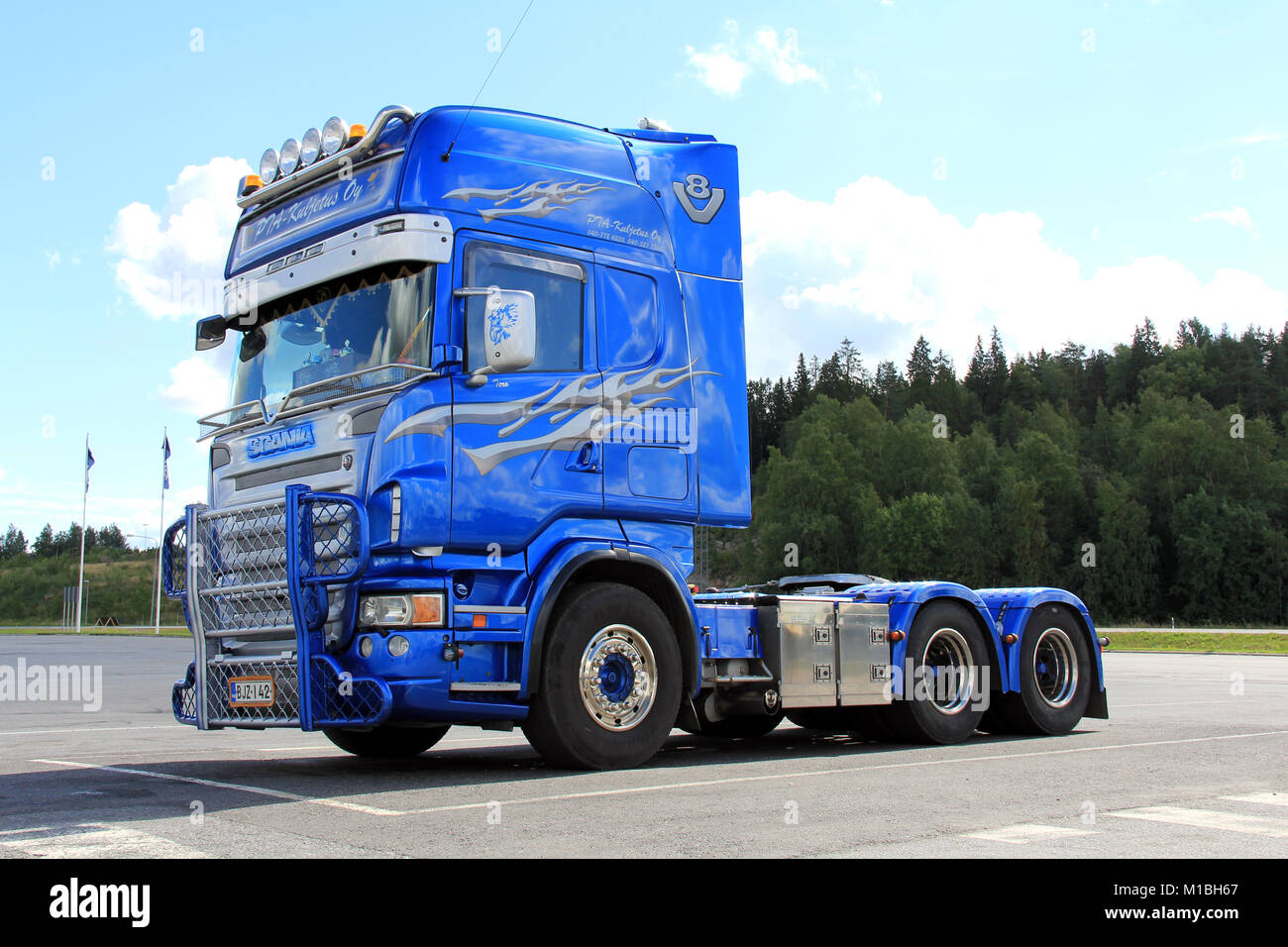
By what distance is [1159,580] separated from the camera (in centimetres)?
9194

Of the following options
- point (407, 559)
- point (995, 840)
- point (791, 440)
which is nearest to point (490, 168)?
point (407, 559)

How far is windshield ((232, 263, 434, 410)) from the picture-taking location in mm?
7645

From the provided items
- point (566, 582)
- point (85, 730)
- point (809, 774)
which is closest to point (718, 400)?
point (566, 582)

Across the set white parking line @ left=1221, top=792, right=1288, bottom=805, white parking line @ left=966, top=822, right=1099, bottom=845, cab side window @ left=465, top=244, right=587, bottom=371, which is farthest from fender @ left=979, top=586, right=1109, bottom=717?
white parking line @ left=966, top=822, right=1099, bottom=845

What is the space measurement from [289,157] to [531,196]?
1.92 meters

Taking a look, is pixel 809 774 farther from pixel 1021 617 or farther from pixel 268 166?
pixel 268 166

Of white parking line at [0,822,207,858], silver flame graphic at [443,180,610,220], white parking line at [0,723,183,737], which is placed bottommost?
white parking line at [0,723,183,737]

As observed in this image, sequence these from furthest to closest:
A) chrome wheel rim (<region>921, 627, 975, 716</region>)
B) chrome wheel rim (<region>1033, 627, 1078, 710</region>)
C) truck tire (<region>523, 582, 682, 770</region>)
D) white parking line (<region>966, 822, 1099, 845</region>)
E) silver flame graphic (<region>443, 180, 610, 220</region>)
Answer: chrome wheel rim (<region>1033, 627, 1078, 710</region>)
chrome wheel rim (<region>921, 627, 975, 716</region>)
silver flame graphic (<region>443, 180, 610, 220</region>)
truck tire (<region>523, 582, 682, 770</region>)
white parking line (<region>966, 822, 1099, 845</region>)

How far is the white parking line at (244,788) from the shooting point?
6.42 metres

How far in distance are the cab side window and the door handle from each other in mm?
528

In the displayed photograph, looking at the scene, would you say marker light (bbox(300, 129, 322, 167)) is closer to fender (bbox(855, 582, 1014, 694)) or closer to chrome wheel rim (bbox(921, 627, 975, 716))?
fender (bbox(855, 582, 1014, 694))

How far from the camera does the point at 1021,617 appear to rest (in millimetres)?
10883
